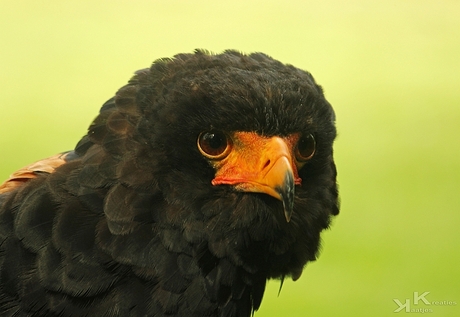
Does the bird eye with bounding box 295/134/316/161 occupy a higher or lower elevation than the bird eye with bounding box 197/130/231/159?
higher

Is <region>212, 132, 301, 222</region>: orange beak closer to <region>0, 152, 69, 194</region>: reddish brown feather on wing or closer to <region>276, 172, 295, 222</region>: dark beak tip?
<region>276, 172, 295, 222</region>: dark beak tip

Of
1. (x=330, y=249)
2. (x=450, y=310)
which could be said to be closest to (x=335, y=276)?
(x=330, y=249)

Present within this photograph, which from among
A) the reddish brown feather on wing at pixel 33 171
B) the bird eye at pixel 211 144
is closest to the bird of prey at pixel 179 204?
the bird eye at pixel 211 144

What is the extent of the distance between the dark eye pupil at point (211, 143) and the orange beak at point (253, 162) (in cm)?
4

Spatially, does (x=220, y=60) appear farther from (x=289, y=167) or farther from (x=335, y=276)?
(x=335, y=276)

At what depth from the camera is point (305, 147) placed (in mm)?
2293

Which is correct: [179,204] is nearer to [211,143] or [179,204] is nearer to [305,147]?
[211,143]

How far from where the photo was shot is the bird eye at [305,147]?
7.47ft

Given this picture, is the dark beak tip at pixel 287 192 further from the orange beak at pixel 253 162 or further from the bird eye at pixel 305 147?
the bird eye at pixel 305 147

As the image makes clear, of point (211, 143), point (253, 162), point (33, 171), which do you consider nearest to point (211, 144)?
point (211, 143)

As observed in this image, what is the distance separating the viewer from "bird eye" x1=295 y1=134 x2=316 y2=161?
7.47 ft

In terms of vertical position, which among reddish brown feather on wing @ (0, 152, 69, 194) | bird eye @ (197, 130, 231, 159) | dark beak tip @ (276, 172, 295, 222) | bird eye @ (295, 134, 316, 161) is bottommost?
reddish brown feather on wing @ (0, 152, 69, 194)

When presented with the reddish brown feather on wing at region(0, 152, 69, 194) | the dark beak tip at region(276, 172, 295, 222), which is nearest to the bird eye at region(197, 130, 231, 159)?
the dark beak tip at region(276, 172, 295, 222)

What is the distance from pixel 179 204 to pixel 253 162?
0.28m
